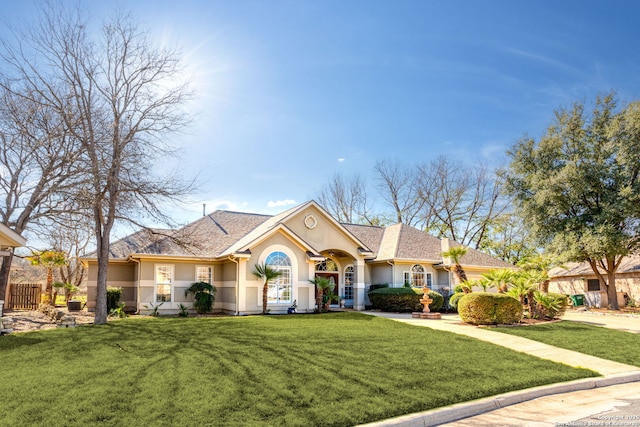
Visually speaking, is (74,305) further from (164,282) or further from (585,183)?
(585,183)

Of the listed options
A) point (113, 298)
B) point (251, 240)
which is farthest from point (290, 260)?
point (113, 298)

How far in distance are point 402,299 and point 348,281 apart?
4313mm

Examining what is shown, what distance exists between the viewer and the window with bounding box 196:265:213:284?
21781 millimetres

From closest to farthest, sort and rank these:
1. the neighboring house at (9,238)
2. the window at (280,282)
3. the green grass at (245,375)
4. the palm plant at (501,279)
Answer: the green grass at (245,375) < the neighboring house at (9,238) < the palm plant at (501,279) < the window at (280,282)

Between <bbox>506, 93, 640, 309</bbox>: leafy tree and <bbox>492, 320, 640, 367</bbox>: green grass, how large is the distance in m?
11.5

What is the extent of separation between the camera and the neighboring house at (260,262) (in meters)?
20.3

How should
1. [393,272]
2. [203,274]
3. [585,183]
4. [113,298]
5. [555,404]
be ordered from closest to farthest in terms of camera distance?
[555,404] < [113,298] < [203,274] < [393,272] < [585,183]

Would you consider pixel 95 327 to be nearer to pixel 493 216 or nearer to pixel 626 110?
pixel 626 110

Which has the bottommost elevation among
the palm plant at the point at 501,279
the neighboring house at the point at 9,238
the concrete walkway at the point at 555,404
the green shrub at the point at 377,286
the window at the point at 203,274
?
the concrete walkway at the point at 555,404

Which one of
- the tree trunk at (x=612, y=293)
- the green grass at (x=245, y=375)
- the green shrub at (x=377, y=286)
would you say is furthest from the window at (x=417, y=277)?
the tree trunk at (x=612, y=293)

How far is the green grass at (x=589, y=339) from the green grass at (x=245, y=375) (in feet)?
8.45

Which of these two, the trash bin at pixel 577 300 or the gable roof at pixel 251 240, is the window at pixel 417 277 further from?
the trash bin at pixel 577 300

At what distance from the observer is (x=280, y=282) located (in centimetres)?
2094

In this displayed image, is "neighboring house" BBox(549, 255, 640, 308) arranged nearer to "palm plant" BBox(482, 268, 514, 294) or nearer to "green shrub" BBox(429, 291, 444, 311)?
"green shrub" BBox(429, 291, 444, 311)
